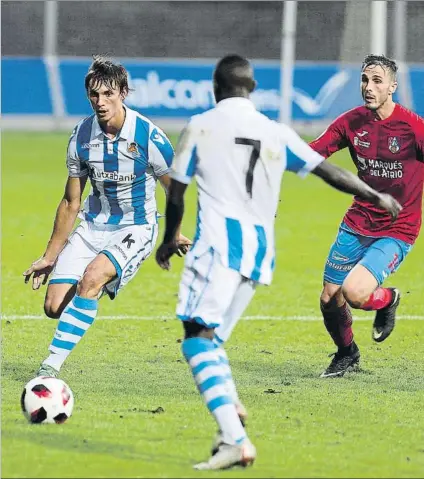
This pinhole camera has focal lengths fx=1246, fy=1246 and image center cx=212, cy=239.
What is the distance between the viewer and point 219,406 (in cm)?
586

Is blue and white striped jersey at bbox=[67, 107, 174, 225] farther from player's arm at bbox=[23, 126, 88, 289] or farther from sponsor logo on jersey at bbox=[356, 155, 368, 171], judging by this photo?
sponsor logo on jersey at bbox=[356, 155, 368, 171]

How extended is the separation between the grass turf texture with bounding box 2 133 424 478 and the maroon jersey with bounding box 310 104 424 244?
1.08m

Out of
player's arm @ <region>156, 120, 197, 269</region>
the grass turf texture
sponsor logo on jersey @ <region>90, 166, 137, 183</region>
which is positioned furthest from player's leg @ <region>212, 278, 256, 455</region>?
sponsor logo on jersey @ <region>90, 166, 137, 183</region>

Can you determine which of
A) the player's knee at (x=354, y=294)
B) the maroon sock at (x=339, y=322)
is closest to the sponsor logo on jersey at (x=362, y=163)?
the player's knee at (x=354, y=294)

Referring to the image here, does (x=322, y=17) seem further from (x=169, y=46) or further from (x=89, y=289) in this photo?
(x=89, y=289)

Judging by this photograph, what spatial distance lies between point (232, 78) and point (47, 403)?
2.11m

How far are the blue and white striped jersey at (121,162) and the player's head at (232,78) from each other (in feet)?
7.25

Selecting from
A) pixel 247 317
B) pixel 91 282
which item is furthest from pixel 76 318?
pixel 247 317

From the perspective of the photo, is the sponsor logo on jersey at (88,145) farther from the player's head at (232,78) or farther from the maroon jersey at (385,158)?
the player's head at (232,78)

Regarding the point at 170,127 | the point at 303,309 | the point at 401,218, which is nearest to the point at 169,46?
the point at 170,127

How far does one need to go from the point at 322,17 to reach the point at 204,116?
3206 cm

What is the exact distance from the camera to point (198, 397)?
779 centimetres

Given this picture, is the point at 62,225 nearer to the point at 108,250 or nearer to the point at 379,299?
the point at 108,250

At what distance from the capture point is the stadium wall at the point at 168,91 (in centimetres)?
2802
